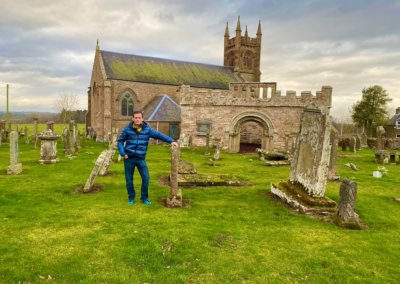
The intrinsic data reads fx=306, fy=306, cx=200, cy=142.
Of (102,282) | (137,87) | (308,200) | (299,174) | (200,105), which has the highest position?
(137,87)

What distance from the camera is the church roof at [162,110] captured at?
31.3m

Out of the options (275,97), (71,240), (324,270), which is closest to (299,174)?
(324,270)

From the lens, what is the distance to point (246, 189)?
10.8 metres

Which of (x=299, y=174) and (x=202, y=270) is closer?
(x=202, y=270)

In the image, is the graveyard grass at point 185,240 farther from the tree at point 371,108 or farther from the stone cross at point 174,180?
the tree at point 371,108

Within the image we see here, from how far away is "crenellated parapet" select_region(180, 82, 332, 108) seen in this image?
23.4 m

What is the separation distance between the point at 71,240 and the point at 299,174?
6297mm

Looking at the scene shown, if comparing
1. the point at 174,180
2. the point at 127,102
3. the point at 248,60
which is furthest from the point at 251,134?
the point at 174,180

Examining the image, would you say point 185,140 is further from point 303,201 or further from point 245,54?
point 245,54

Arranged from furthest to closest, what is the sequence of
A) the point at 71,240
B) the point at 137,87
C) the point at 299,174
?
1. the point at 137,87
2. the point at 299,174
3. the point at 71,240

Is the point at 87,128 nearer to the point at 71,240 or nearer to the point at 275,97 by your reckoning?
the point at 275,97

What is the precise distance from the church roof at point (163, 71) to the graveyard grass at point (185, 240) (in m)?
25.4

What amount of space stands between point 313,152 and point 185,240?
4.46 m

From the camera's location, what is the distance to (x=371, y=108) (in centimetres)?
4488
